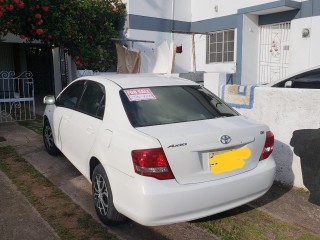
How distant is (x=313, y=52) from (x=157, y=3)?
5.61m

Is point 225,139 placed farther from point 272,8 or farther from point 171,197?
point 272,8

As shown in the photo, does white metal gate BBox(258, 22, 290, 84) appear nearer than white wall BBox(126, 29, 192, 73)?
Yes

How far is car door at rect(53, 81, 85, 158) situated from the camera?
433 cm

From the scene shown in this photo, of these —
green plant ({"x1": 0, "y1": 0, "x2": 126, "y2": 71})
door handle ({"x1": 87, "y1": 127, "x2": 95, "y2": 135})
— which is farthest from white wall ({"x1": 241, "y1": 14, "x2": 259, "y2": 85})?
door handle ({"x1": 87, "y1": 127, "x2": 95, "y2": 135})

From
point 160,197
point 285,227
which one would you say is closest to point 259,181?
point 285,227

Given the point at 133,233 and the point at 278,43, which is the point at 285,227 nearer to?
the point at 133,233

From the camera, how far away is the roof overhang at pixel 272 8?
9141 mm

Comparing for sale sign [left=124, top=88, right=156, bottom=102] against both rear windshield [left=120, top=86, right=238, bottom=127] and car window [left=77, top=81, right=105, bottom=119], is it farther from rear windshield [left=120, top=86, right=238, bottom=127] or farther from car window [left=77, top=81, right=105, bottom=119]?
car window [left=77, top=81, right=105, bottom=119]

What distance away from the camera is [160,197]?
261cm

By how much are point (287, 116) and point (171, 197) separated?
2309 millimetres

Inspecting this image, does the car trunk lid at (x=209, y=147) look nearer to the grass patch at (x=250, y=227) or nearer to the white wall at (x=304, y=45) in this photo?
the grass patch at (x=250, y=227)

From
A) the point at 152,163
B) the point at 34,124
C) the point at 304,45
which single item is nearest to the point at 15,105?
the point at 34,124

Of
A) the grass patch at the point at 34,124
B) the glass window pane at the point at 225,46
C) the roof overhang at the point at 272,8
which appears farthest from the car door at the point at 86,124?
the glass window pane at the point at 225,46

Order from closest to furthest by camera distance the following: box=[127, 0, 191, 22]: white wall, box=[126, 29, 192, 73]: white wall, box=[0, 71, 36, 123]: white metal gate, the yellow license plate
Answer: the yellow license plate, box=[0, 71, 36, 123]: white metal gate, box=[127, 0, 191, 22]: white wall, box=[126, 29, 192, 73]: white wall
